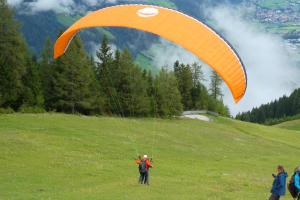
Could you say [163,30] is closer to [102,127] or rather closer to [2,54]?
[102,127]

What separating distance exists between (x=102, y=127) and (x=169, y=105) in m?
21.0

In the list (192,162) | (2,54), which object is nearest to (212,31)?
(192,162)

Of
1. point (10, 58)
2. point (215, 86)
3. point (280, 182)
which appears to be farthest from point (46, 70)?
point (215, 86)

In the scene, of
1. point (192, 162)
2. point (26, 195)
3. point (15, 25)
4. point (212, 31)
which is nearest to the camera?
Answer: point (212, 31)

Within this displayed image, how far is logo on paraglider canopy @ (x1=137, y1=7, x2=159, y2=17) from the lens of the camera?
17.9 meters

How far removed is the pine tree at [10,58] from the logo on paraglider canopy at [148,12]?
34.2 meters

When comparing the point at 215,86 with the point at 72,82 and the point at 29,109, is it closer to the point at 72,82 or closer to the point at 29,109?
the point at 72,82

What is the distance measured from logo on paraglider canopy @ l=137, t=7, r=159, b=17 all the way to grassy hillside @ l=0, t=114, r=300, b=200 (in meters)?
7.60

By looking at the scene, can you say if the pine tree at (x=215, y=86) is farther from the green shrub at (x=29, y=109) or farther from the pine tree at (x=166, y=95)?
the green shrub at (x=29, y=109)

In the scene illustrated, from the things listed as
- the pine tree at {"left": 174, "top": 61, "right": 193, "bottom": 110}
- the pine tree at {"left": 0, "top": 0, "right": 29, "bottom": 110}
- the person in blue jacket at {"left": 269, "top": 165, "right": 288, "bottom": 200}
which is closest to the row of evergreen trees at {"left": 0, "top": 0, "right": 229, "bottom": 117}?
the pine tree at {"left": 0, "top": 0, "right": 29, "bottom": 110}

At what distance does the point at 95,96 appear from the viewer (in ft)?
199

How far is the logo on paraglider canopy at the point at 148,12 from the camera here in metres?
17.9

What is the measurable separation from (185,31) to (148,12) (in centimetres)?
183

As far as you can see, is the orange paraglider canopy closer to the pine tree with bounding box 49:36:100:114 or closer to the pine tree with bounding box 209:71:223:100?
the pine tree with bounding box 49:36:100:114
